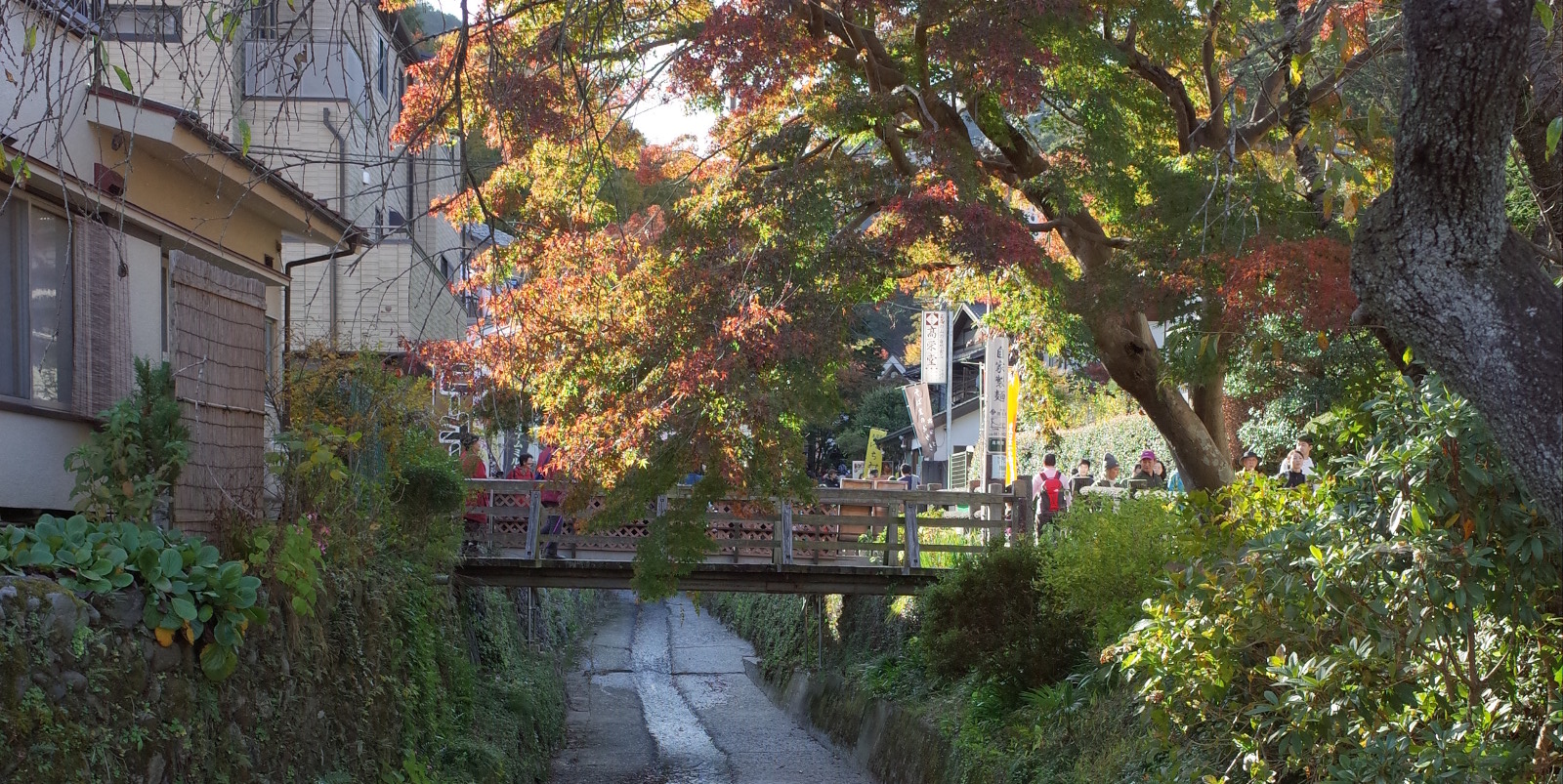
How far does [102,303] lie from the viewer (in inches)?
357

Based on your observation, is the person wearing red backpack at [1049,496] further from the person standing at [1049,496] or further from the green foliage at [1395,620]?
the green foliage at [1395,620]

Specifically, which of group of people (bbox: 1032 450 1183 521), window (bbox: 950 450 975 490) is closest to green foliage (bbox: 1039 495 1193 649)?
group of people (bbox: 1032 450 1183 521)

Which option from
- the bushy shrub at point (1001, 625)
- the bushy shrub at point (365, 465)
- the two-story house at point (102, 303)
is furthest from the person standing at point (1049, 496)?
the two-story house at point (102, 303)

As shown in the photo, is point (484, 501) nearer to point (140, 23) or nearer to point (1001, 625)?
point (1001, 625)

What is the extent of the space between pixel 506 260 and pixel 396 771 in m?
4.93

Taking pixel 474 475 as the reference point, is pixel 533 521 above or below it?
below

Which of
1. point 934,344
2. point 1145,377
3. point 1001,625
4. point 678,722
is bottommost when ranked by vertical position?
point 678,722

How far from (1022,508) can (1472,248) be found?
1431 cm

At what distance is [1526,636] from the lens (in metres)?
5.98

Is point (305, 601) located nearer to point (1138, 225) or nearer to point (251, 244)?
point (251, 244)

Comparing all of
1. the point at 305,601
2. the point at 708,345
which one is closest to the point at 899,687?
the point at 708,345

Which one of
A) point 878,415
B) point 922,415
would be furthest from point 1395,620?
point 878,415

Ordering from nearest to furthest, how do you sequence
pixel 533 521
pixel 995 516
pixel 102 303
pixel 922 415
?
pixel 102 303 < pixel 533 521 < pixel 995 516 < pixel 922 415

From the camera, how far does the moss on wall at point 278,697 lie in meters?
5.41
